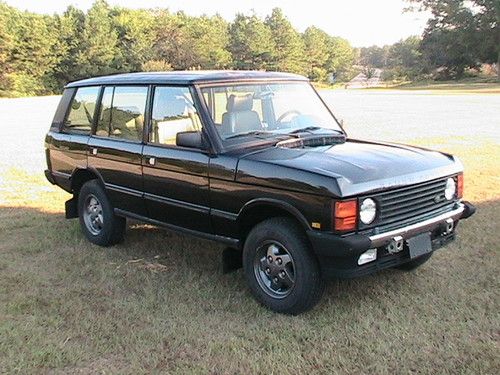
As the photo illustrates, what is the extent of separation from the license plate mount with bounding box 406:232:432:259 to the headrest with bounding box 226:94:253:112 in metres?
1.78

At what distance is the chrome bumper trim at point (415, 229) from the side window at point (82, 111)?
346 cm

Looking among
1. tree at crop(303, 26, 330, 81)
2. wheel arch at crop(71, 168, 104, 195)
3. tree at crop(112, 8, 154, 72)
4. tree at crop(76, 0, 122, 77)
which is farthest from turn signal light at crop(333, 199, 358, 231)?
tree at crop(303, 26, 330, 81)

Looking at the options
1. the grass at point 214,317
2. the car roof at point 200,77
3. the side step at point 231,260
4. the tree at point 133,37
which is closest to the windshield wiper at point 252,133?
the car roof at point 200,77

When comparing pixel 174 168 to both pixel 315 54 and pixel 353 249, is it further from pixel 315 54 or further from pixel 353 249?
pixel 315 54

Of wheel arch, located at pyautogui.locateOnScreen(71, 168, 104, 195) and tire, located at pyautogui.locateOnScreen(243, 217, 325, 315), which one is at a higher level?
wheel arch, located at pyautogui.locateOnScreen(71, 168, 104, 195)

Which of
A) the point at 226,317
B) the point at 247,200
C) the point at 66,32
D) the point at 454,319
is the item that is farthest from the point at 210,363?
the point at 66,32

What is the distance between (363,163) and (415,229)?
2.01ft

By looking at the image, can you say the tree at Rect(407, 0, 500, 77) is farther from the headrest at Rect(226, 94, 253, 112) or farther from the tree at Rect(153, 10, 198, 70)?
the headrest at Rect(226, 94, 253, 112)

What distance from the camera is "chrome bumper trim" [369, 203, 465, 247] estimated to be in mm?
3773

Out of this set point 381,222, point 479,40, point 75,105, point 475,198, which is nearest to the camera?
point 381,222

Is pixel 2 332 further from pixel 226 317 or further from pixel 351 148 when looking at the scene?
pixel 351 148

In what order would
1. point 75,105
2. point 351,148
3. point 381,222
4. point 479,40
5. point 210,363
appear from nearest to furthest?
point 210,363 < point 381,222 < point 351,148 < point 75,105 < point 479,40

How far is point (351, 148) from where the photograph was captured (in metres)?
4.54

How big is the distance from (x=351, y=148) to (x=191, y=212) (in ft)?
4.76
